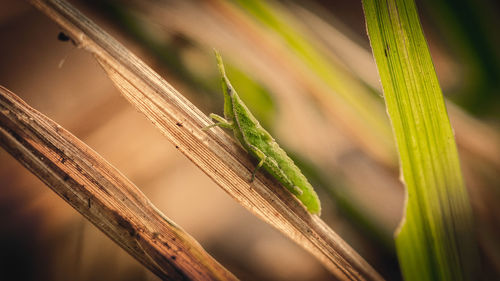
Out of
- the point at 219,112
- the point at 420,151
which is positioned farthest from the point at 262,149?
the point at 420,151

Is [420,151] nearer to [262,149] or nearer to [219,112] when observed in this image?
[262,149]

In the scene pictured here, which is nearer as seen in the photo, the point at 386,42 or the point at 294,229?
the point at 386,42

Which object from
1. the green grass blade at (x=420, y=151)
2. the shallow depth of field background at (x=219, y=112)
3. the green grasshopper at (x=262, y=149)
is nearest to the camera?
the green grass blade at (x=420, y=151)

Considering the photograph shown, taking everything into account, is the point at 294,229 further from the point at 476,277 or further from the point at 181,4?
the point at 181,4

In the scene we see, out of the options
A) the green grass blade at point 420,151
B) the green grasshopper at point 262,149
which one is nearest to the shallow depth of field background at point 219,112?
the green grasshopper at point 262,149

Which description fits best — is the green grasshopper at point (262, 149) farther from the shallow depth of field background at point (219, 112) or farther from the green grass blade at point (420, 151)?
the green grass blade at point (420, 151)

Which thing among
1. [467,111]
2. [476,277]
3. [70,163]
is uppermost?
[467,111]

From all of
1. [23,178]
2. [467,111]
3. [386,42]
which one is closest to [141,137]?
[23,178]
